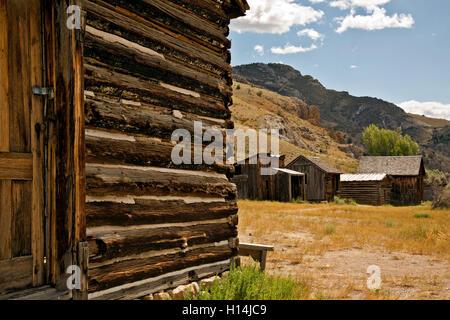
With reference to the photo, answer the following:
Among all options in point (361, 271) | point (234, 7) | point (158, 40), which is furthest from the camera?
point (361, 271)

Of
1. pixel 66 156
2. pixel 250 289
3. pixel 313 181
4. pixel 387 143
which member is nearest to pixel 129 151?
pixel 66 156

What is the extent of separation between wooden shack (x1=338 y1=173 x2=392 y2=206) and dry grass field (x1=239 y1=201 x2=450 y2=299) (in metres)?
18.9

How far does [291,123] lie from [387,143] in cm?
2937

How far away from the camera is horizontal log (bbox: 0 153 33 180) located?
3074 millimetres

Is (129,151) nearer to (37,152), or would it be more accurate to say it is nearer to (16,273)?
(37,152)

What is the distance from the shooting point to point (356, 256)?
913 cm

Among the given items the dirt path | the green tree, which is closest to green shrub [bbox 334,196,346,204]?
the dirt path

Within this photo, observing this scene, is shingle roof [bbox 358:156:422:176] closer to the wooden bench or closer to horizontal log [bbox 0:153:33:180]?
the wooden bench

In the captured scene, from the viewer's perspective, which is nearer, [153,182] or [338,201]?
[153,182]

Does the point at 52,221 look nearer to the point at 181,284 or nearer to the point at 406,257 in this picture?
the point at 181,284

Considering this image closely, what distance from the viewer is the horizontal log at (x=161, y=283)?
353 centimetres

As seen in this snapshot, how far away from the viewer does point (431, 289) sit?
612 centimetres

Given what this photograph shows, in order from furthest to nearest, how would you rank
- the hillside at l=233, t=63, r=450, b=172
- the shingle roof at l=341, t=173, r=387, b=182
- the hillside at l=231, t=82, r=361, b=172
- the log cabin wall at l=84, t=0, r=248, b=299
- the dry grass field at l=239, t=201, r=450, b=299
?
the hillside at l=233, t=63, r=450, b=172
the hillside at l=231, t=82, r=361, b=172
the shingle roof at l=341, t=173, r=387, b=182
the dry grass field at l=239, t=201, r=450, b=299
the log cabin wall at l=84, t=0, r=248, b=299

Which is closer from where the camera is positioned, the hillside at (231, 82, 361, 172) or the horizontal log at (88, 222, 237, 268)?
the horizontal log at (88, 222, 237, 268)
